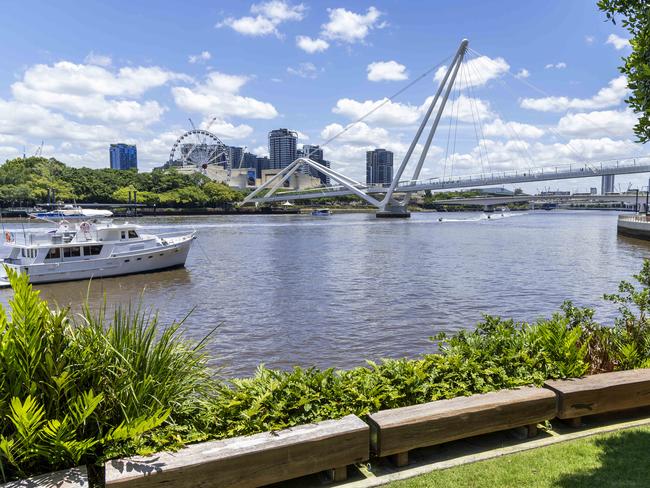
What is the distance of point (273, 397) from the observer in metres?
4.85

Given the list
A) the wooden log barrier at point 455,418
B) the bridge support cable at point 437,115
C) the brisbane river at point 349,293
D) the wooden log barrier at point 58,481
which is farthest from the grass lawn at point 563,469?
Result: the bridge support cable at point 437,115

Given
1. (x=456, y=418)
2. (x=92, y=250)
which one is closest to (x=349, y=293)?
(x=92, y=250)

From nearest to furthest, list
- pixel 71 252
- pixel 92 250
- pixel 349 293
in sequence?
pixel 349 293 → pixel 71 252 → pixel 92 250

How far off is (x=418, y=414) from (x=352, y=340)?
A: 401 inches

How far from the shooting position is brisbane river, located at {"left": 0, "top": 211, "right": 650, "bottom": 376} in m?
14.5

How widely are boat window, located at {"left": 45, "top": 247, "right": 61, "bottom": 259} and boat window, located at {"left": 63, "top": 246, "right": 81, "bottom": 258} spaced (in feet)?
1.01

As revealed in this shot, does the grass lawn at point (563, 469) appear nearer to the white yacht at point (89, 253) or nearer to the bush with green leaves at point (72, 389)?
the bush with green leaves at point (72, 389)

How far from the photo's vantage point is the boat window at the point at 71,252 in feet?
92.6

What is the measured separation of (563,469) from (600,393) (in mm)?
1331

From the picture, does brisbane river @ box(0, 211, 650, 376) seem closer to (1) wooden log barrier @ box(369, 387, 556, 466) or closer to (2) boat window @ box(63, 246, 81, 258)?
(2) boat window @ box(63, 246, 81, 258)

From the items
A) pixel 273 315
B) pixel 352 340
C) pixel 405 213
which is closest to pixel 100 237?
pixel 273 315

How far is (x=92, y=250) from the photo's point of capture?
29344 millimetres

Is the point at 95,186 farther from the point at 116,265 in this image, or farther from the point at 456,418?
the point at 456,418

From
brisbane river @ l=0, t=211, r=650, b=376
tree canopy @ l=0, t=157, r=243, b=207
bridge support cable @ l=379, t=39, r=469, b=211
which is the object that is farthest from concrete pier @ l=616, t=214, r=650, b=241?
tree canopy @ l=0, t=157, r=243, b=207
